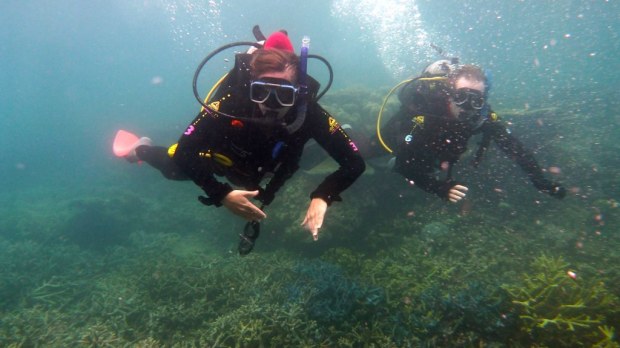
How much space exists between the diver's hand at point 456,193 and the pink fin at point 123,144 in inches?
206

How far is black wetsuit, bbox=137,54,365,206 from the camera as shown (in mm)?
2857

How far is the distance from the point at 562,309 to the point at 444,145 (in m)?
2.78

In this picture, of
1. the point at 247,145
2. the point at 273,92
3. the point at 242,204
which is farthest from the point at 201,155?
the point at 273,92

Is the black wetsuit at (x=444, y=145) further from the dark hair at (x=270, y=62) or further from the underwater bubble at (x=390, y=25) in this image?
the underwater bubble at (x=390, y=25)

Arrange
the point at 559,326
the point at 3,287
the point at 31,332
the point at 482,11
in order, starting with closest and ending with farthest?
the point at 559,326 → the point at 31,332 → the point at 3,287 → the point at 482,11

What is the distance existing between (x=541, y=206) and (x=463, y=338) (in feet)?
19.3

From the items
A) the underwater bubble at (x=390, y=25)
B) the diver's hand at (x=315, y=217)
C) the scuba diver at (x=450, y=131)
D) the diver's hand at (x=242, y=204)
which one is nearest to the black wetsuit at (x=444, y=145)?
the scuba diver at (x=450, y=131)

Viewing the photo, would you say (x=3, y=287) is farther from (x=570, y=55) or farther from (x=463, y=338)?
(x=570, y=55)

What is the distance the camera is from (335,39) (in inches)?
2162

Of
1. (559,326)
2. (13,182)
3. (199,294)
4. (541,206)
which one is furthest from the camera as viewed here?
(13,182)

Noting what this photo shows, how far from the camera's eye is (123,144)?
5.75 meters

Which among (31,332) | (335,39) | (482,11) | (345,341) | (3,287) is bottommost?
(3,287)

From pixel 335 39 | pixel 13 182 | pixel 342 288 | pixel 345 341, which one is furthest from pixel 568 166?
pixel 335 39

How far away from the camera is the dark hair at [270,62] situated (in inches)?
107
